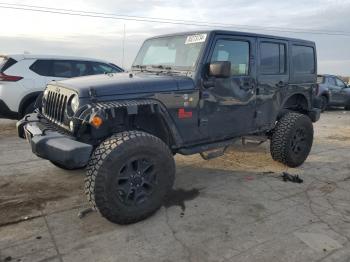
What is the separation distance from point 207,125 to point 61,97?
1789 millimetres

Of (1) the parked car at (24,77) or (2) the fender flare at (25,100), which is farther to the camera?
(2) the fender flare at (25,100)

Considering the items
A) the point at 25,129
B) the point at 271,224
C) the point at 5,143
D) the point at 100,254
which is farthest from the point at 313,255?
the point at 5,143

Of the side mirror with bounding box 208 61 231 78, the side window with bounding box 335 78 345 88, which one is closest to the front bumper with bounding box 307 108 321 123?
the side mirror with bounding box 208 61 231 78

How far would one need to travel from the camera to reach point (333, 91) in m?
15.4

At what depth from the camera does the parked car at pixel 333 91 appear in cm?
1507

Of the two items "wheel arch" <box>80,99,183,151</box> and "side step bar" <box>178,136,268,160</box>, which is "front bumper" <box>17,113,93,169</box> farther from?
"side step bar" <box>178,136,268,160</box>

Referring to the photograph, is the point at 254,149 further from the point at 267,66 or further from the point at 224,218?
the point at 224,218

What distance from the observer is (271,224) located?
152 inches


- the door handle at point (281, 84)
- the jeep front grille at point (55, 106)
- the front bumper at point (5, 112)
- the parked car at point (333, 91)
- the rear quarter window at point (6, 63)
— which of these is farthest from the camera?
the parked car at point (333, 91)

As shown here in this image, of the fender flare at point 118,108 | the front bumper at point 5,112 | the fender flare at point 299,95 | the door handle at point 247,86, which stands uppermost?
the door handle at point 247,86

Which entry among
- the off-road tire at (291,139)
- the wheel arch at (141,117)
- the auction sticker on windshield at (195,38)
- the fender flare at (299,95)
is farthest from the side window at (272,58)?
the wheel arch at (141,117)

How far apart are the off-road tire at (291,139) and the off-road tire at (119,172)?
Result: 2.50 m

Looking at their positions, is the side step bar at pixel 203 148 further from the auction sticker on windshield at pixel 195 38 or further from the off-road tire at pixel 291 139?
the auction sticker on windshield at pixel 195 38

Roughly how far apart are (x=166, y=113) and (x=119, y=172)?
0.94 m
